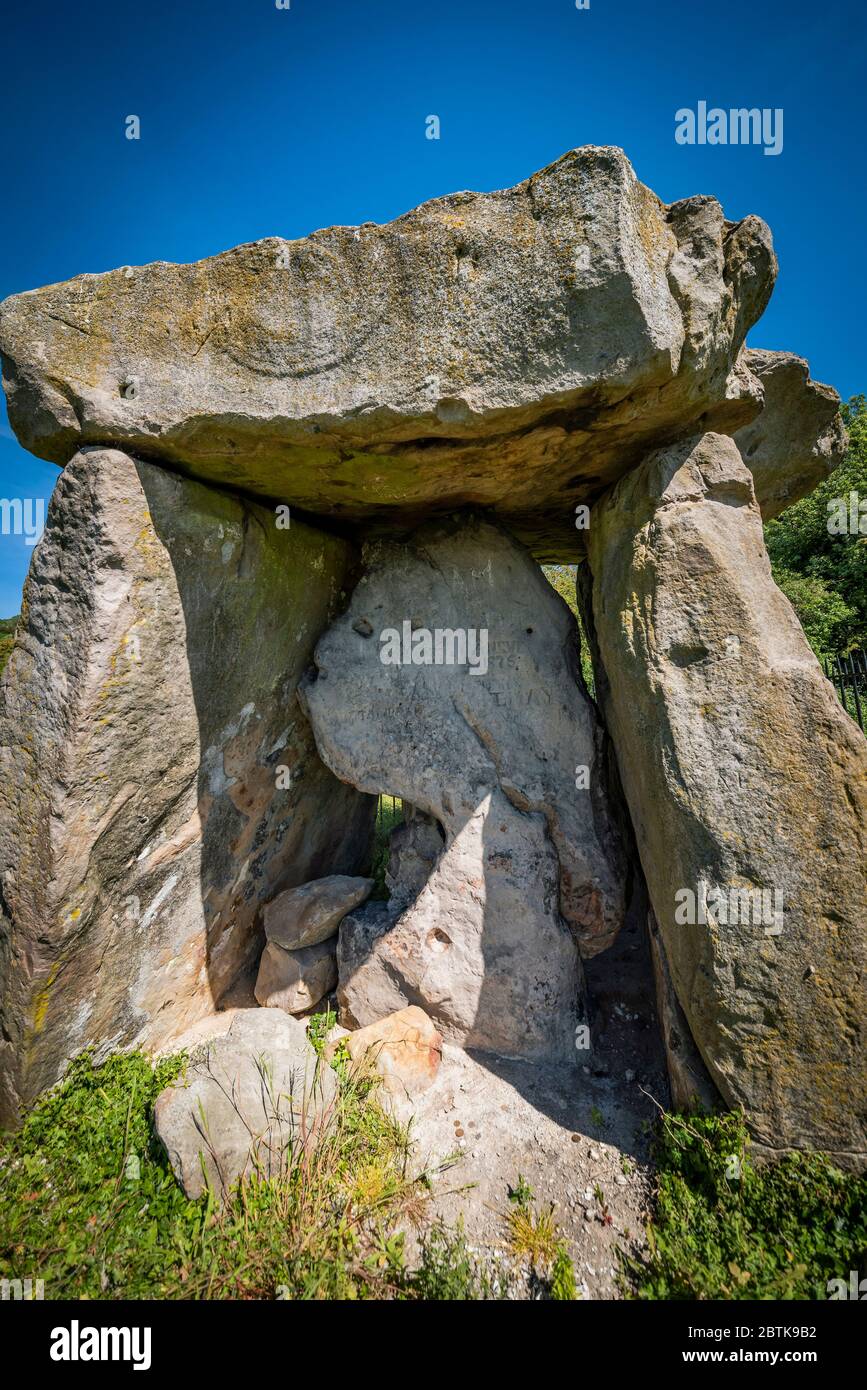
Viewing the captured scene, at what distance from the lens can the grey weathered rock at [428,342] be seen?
262cm

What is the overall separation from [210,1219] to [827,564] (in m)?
15.0

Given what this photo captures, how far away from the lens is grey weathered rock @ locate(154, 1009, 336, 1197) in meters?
2.54

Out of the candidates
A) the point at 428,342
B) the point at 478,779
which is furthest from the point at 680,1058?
the point at 428,342

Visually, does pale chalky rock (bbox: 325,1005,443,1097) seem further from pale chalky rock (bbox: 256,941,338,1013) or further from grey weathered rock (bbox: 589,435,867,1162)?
grey weathered rock (bbox: 589,435,867,1162)

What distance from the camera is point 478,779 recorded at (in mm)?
3654

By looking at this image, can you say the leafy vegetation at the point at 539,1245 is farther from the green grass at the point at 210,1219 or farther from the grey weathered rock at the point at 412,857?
the grey weathered rock at the point at 412,857

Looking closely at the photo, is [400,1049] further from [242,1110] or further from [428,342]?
[428,342]

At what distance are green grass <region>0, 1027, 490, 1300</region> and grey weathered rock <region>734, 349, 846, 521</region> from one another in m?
4.82

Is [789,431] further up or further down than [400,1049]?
further up

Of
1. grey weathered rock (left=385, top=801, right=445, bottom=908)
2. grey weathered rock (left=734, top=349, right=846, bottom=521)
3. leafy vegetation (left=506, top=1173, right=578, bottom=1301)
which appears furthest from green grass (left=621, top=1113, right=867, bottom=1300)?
grey weathered rock (left=734, top=349, right=846, bottom=521)

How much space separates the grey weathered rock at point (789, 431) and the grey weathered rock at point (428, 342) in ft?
3.66
